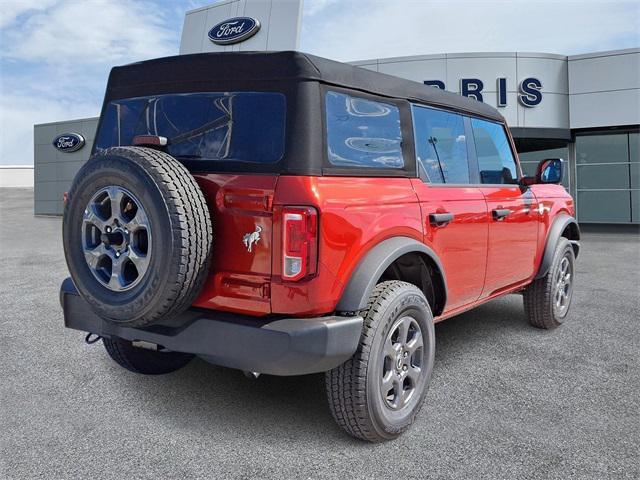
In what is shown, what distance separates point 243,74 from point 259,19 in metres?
16.7

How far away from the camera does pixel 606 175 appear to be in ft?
67.8

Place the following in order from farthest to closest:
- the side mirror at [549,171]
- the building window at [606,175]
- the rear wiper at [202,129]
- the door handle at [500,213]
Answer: the building window at [606,175] < the side mirror at [549,171] < the door handle at [500,213] < the rear wiper at [202,129]

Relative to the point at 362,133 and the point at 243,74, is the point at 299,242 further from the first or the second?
the point at 243,74

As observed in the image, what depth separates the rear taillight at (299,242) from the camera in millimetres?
2412

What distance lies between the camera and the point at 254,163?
2584 mm

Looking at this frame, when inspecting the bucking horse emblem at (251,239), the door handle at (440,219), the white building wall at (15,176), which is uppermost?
the white building wall at (15,176)

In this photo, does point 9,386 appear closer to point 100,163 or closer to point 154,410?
point 154,410

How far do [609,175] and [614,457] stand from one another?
20886 millimetres

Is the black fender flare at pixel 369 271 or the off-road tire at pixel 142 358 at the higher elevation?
the black fender flare at pixel 369 271

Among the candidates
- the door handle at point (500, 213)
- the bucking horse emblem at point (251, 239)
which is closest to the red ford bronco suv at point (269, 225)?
the bucking horse emblem at point (251, 239)

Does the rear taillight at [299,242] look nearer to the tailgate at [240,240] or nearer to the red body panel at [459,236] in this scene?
the tailgate at [240,240]

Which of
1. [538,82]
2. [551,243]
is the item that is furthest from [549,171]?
[538,82]

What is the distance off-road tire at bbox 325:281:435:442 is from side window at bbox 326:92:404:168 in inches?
27.1

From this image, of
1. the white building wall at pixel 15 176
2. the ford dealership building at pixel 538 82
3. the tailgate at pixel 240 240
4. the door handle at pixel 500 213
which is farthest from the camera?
the white building wall at pixel 15 176
